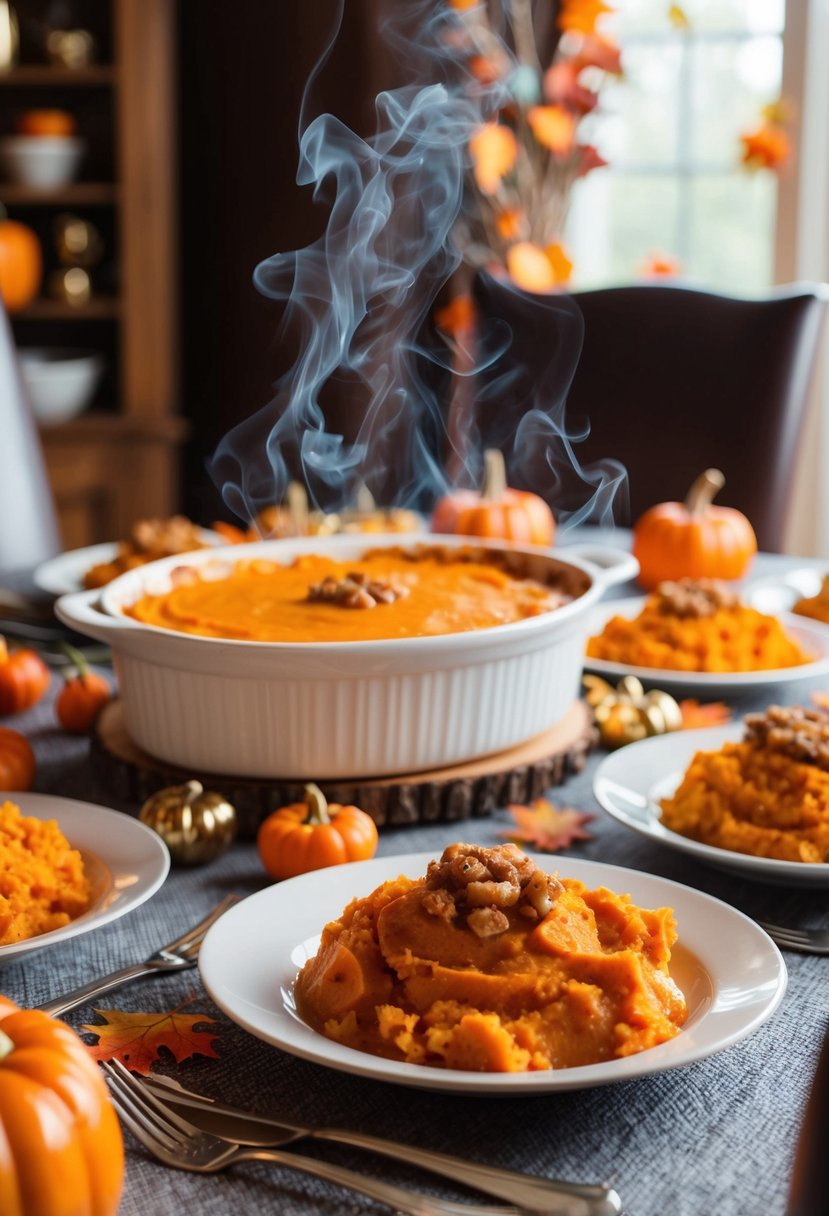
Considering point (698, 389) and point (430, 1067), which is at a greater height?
point (698, 389)

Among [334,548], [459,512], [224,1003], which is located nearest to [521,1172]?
[224,1003]

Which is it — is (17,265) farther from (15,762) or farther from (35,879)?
(35,879)

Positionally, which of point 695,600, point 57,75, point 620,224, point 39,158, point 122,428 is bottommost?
point 122,428

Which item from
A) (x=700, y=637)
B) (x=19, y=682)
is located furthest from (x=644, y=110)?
(x=19, y=682)

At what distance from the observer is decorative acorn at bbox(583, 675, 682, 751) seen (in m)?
1.43

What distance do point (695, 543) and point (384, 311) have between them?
2.24 meters

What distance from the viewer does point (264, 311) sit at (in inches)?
162

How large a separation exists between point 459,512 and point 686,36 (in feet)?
7.56

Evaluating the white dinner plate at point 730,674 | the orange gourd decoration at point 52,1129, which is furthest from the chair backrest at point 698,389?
the orange gourd decoration at point 52,1129

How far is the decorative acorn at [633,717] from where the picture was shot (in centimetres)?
143

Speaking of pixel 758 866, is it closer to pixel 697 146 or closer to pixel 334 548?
pixel 334 548

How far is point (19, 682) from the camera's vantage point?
157cm

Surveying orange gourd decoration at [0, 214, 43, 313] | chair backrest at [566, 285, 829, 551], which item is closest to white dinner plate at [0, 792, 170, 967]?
chair backrest at [566, 285, 829, 551]

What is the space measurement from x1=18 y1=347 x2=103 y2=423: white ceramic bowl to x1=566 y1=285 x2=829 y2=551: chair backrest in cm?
170
